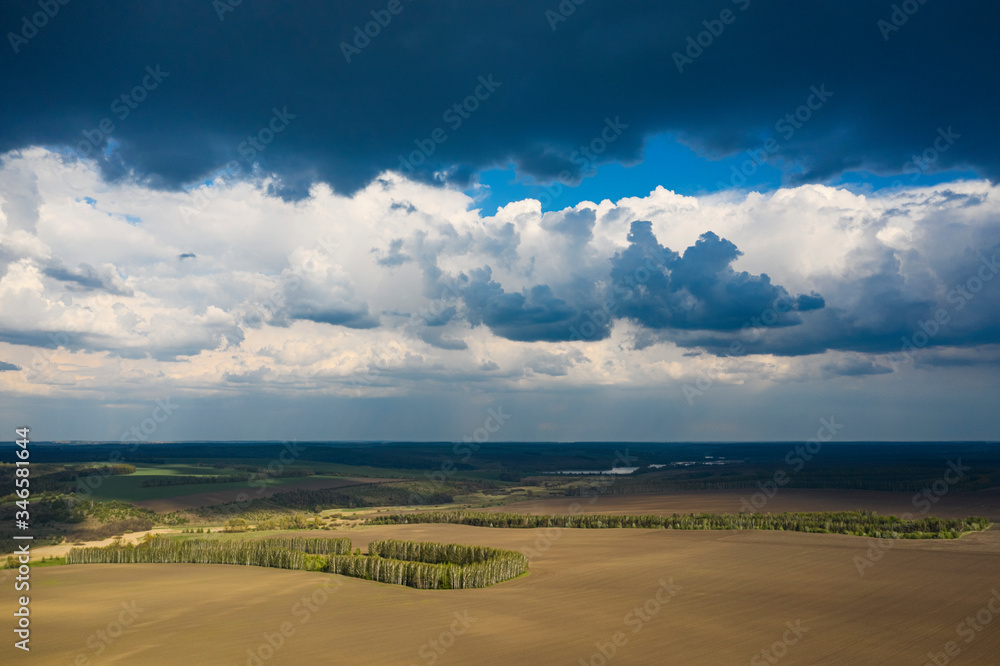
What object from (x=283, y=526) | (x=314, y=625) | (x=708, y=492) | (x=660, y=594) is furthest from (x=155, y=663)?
(x=708, y=492)

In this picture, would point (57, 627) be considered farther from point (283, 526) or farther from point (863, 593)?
point (283, 526)

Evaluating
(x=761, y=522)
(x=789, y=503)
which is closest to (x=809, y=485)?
(x=789, y=503)

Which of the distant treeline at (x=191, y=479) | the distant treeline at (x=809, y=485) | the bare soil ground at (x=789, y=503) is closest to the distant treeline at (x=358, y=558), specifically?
the bare soil ground at (x=789, y=503)

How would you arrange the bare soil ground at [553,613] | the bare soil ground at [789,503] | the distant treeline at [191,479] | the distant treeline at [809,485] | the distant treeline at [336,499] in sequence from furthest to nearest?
the distant treeline at [809,485] < the distant treeline at [191,479] < the distant treeline at [336,499] < the bare soil ground at [789,503] < the bare soil ground at [553,613]

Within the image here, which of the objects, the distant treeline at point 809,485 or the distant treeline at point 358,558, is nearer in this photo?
the distant treeline at point 358,558

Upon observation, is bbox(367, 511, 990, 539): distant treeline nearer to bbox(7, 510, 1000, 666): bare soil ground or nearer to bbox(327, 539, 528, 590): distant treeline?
bbox(7, 510, 1000, 666): bare soil ground

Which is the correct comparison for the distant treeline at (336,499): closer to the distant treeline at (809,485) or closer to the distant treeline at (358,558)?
the distant treeline at (809,485)
